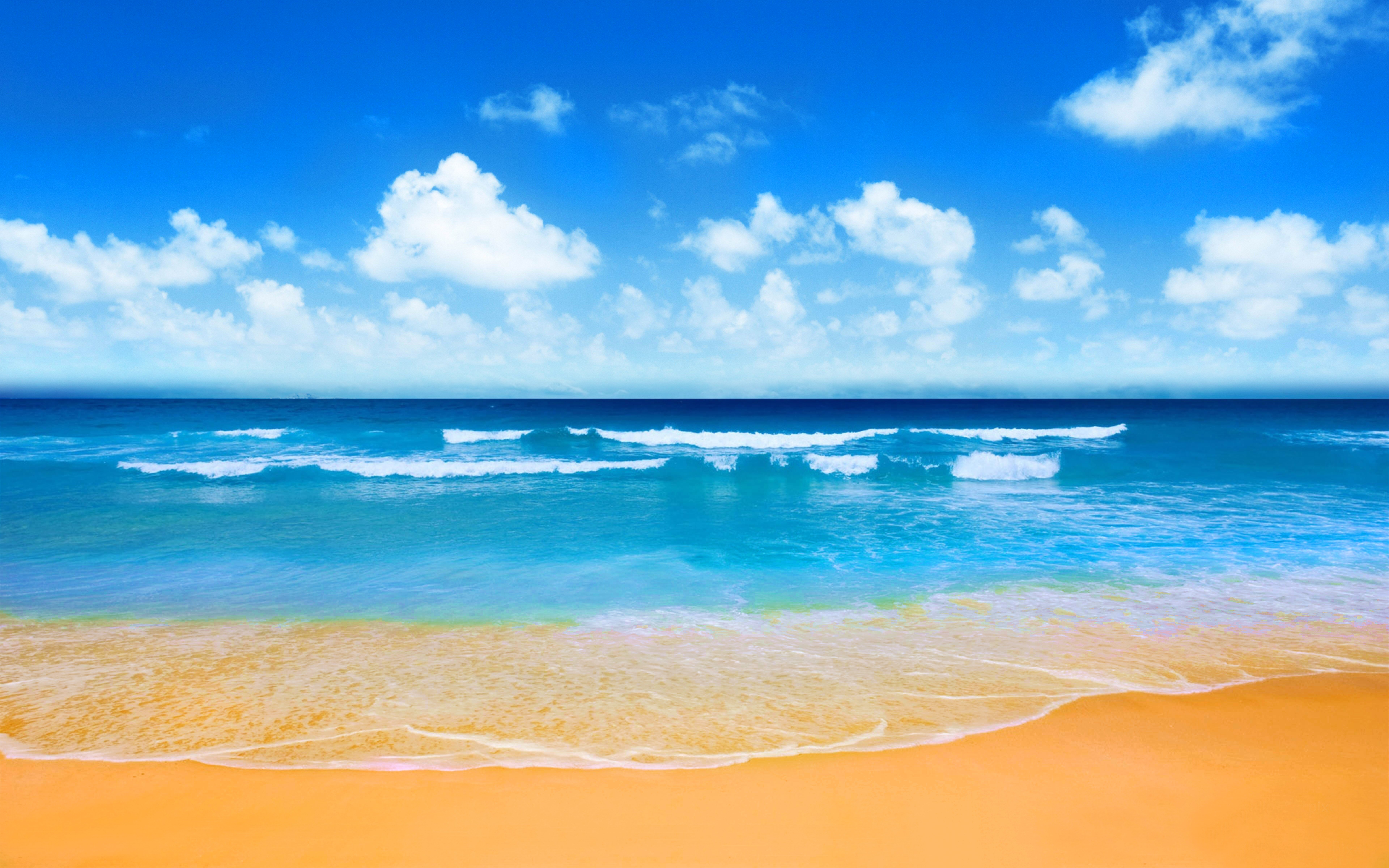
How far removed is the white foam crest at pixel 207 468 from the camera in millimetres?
21844

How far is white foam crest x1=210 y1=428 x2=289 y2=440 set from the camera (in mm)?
36094

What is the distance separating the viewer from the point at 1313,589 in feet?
29.4

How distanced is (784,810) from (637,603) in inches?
192

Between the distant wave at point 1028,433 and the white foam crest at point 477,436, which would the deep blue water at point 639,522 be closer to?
the white foam crest at point 477,436

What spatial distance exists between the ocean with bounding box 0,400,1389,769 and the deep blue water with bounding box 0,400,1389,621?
10 cm

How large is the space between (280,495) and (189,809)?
1591cm

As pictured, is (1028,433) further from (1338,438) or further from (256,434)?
(256,434)

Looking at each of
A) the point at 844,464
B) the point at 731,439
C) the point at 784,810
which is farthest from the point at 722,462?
the point at 784,810

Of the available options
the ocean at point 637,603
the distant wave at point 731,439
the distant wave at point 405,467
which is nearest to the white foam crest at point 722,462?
the ocean at point 637,603

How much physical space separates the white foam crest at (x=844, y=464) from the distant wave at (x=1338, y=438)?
24.0 meters

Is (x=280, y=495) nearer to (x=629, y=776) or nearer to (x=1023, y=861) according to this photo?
(x=629, y=776)

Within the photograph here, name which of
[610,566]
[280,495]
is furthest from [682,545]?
Result: [280,495]

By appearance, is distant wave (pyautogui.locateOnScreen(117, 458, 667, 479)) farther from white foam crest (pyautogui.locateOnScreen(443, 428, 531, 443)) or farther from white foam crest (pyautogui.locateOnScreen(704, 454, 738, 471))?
white foam crest (pyautogui.locateOnScreen(443, 428, 531, 443))

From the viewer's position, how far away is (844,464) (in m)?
23.5
